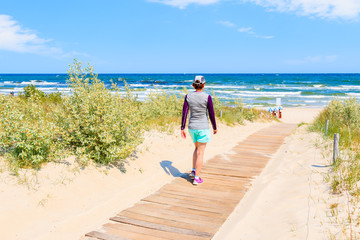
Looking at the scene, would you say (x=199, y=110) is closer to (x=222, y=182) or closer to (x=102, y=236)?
(x=222, y=182)

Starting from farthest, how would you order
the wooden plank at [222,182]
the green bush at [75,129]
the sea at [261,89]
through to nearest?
the sea at [261,89] < the wooden plank at [222,182] < the green bush at [75,129]

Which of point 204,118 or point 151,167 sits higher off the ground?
point 204,118

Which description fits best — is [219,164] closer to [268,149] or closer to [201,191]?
[201,191]

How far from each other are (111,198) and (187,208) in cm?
137

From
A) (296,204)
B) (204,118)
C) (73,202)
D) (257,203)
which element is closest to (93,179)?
(73,202)

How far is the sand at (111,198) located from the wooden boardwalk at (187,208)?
7.2 inches

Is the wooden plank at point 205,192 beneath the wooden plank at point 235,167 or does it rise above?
beneath

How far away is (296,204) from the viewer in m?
4.26

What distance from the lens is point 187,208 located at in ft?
14.3

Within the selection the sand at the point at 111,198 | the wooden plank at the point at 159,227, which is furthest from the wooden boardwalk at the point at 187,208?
the sand at the point at 111,198

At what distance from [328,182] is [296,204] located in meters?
0.93

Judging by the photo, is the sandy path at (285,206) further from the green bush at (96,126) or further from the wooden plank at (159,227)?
the green bush at (96,126)

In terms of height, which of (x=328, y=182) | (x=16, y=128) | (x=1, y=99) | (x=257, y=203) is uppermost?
(x=1, y=99)

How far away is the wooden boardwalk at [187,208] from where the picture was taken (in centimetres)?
363
